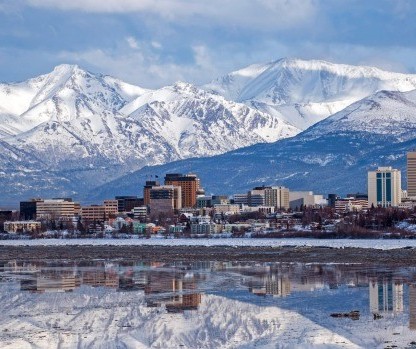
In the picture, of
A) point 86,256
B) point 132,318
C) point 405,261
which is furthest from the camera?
A: point 86,256

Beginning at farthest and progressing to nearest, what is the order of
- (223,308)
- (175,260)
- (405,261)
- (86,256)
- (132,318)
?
(86,256), (175,260), (405,261), (223,308), (132,318)

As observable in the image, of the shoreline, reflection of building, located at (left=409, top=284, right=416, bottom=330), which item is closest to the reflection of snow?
reflection of building, located at (left=409, top=284, right=416, bottom=330)

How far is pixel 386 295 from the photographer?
4878 cm

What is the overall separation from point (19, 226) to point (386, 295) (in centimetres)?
14879

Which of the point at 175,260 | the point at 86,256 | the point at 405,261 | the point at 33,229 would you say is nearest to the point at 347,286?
the point at 405,261

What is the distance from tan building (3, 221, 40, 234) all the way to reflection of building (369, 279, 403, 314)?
133242mm

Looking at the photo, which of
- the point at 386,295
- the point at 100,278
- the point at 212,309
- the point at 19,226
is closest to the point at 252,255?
the point at 100,278

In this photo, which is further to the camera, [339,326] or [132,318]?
[132,318]

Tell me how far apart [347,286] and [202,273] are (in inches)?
549

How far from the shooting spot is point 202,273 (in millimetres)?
66312

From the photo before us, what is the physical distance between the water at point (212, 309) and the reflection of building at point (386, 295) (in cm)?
4

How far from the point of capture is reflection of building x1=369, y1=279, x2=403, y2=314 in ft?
145

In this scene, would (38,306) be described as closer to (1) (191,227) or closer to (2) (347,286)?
(2) (347,286)

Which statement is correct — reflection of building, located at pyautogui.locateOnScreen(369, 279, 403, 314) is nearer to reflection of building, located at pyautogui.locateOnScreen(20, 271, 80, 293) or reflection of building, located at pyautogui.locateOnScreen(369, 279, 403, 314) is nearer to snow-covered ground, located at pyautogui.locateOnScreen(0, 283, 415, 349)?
snow-covered ground, located at pyautogui.locateOnScreen(0, 283, 415, 349)
